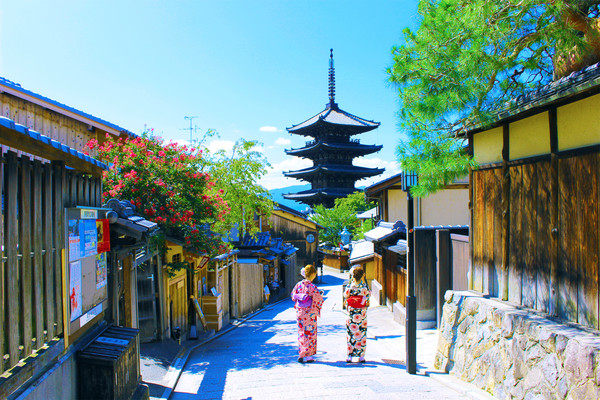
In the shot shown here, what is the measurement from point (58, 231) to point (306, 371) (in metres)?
4.25

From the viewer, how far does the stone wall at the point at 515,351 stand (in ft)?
12.0

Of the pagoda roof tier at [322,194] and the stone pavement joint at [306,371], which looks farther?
the pagoda roof tier at [322,194]

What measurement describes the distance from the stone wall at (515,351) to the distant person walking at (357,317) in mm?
1295

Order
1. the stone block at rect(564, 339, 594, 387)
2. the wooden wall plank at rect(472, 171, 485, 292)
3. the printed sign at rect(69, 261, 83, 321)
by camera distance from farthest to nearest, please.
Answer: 1. the wooden wall plank at rect(472, 171, 485, 292)
2. the printed sign at rect(69, 261, 83, 321)
3. the stone block at rect(564, 339, 594, 387)

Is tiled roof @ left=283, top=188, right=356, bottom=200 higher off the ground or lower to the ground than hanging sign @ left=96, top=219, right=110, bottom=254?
higher

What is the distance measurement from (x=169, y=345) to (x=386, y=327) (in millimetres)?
5235

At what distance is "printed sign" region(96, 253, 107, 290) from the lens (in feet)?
17.0

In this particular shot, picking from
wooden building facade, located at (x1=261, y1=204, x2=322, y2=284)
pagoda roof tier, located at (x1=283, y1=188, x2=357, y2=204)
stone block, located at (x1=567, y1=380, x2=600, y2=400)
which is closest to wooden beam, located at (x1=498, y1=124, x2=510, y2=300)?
stone block, located at (x1=567, y1=380, x2=600, y2=400)

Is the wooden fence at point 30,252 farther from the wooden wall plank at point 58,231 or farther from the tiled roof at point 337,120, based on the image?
the tiled roof at point 337,120

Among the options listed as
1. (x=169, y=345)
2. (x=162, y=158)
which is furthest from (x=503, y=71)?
(x=169, y=345)

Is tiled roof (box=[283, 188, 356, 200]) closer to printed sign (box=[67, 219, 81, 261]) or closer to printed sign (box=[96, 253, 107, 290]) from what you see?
printed sign (box=[96, 253, 107, 290])

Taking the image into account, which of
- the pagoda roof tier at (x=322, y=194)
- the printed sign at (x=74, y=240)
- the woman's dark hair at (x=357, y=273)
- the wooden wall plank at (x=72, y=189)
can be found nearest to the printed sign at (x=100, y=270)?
the printed sign at (x=74, y=240)

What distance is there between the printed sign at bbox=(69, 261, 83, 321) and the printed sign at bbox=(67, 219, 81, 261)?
0.27 ft

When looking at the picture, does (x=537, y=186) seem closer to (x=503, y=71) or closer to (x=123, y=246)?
(x=503, y=71)
